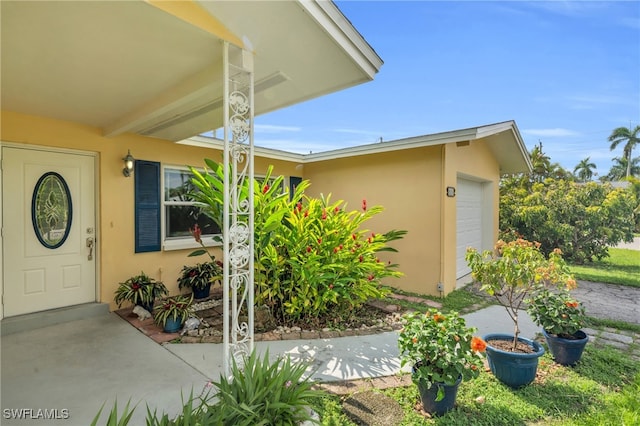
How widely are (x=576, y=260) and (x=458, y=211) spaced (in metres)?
5.72

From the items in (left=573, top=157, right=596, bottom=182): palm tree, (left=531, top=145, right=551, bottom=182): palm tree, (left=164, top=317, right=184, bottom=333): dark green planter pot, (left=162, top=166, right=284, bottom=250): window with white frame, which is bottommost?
(left=164, top=317, right=184, bottom=333): dark green planter pot

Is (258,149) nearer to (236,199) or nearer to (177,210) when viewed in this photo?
(177,210)

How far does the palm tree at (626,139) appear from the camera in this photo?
100 feet

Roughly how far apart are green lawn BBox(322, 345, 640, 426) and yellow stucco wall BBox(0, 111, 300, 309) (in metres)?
4.08

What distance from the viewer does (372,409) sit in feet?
7.86

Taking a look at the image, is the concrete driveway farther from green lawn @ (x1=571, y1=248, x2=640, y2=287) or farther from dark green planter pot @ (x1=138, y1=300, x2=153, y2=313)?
green lawn @ (x1=571, y1=248, x2=640, y2=287)

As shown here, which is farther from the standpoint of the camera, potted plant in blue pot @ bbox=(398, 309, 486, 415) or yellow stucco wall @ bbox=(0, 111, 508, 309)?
yellow stucco wall @ bbox=(0, 111, 508, 309)

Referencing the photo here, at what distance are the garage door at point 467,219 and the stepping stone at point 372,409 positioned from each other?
4951 mm

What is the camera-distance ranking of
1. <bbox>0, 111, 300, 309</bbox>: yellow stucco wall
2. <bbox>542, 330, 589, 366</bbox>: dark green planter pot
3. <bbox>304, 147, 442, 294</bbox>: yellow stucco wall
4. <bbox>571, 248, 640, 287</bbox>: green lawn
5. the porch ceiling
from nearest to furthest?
the porch ceiling → <bbox>542, 330, 589, 366</bbox>: dark green planter pot → <bbox>0, 111, 300, 309</bbox>: yellow stucco wall → <bbox>304, 147, 442, 294</bbox>: yellow stucco wall → <bbox>571, 248, 640, 287</bbox>: green lawn

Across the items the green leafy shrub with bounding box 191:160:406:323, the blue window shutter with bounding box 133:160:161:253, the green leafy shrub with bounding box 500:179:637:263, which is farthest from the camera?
the green leafy shrub with bounding box 500:179:637:263

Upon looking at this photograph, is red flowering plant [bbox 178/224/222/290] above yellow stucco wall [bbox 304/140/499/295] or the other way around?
the other way around

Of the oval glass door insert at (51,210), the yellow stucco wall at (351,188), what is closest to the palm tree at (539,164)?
the yellow stucco wall at (351,188)

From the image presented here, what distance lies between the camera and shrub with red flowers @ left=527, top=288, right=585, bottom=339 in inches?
121

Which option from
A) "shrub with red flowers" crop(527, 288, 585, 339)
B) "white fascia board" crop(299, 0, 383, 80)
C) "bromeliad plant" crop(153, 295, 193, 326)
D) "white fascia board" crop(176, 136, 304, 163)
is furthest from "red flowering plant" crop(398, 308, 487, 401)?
"white fascia board" crop(176, 136, 304, 163)
